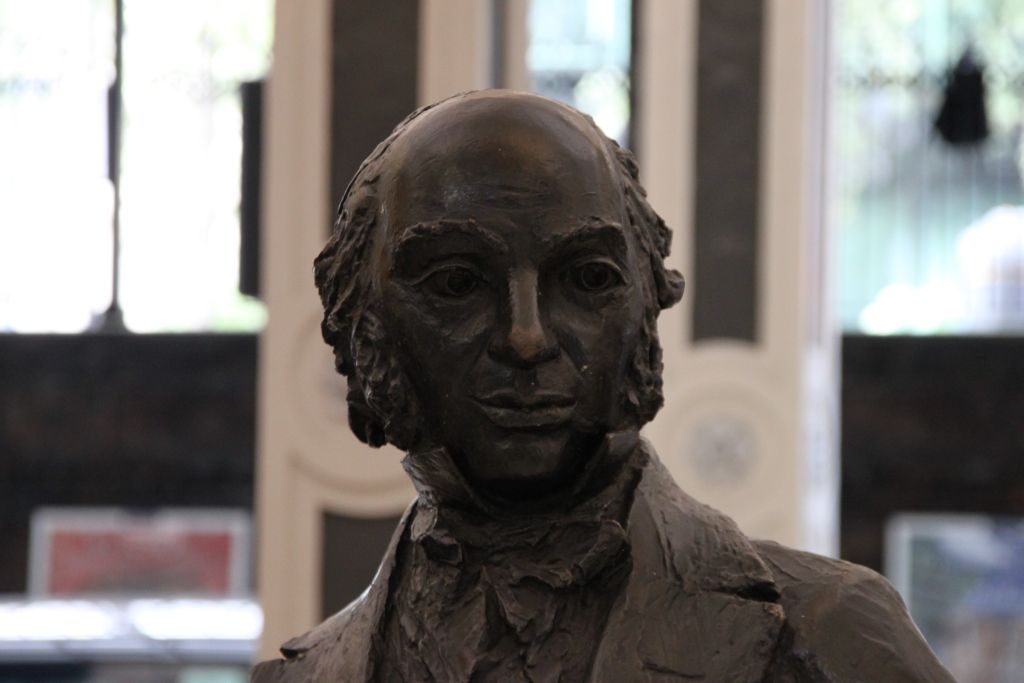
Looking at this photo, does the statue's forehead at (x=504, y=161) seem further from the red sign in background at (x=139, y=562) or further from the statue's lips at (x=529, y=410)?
the red sign in background at (x=139, y=562)

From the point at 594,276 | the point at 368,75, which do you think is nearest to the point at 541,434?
the point at 594,276

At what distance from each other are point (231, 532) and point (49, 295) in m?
1.60

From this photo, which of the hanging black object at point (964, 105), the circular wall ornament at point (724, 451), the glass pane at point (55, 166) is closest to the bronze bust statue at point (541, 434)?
the circular wall ornament at point (724, 451)

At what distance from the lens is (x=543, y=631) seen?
1492 mm

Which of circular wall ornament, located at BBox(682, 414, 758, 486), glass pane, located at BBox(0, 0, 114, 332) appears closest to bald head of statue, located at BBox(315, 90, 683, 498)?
circular wall ornament, located at BBox(682, 414, 758, 486)

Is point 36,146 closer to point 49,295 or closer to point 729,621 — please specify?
point 49,295

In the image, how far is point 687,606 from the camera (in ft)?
4.91

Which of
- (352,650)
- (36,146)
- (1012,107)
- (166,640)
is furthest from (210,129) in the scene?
(352,650)

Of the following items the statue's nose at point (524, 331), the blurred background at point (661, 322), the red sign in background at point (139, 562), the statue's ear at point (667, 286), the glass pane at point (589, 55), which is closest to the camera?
the statue's nose at point (524, 331)

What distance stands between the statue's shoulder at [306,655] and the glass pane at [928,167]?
24.2 ft

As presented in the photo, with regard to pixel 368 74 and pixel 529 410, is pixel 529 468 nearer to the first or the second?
pixel 529 410

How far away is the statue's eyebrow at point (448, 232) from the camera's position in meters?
1.45

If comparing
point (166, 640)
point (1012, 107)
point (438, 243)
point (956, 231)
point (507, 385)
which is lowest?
point (166, 640)

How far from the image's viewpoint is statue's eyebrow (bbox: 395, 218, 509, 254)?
1450mm
